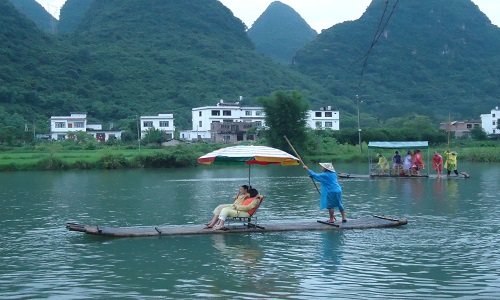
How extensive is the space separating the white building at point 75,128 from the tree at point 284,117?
28.5 metres

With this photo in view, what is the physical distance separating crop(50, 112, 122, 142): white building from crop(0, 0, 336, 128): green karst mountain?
226 inches

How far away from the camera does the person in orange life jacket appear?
1439cm

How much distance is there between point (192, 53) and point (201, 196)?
115637mm

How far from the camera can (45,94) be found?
96.4m

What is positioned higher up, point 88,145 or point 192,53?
point 192,53

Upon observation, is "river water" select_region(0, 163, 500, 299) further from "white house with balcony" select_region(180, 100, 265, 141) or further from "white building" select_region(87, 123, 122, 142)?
"white house with balcony" select_region(180, 100, 265, 141)

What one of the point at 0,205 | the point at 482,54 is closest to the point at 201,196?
the point at 0,205

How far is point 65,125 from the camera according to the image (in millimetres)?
84375

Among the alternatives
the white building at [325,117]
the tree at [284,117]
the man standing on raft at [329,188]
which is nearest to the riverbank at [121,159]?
the tree at [284,117]

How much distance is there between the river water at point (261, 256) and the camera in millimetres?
9930

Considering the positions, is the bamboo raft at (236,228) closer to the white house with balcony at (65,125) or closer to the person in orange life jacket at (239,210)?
the person in orange life jacket at (239,210)

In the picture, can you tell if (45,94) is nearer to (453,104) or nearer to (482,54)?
(453,104)

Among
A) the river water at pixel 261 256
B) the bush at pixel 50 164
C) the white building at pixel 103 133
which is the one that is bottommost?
the river water at pixel 261 256

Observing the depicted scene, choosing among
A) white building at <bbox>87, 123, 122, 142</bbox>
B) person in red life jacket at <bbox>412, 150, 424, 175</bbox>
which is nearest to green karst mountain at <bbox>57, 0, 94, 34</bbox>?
white building at <bbox>87, 123, 122, 142</bbox>
